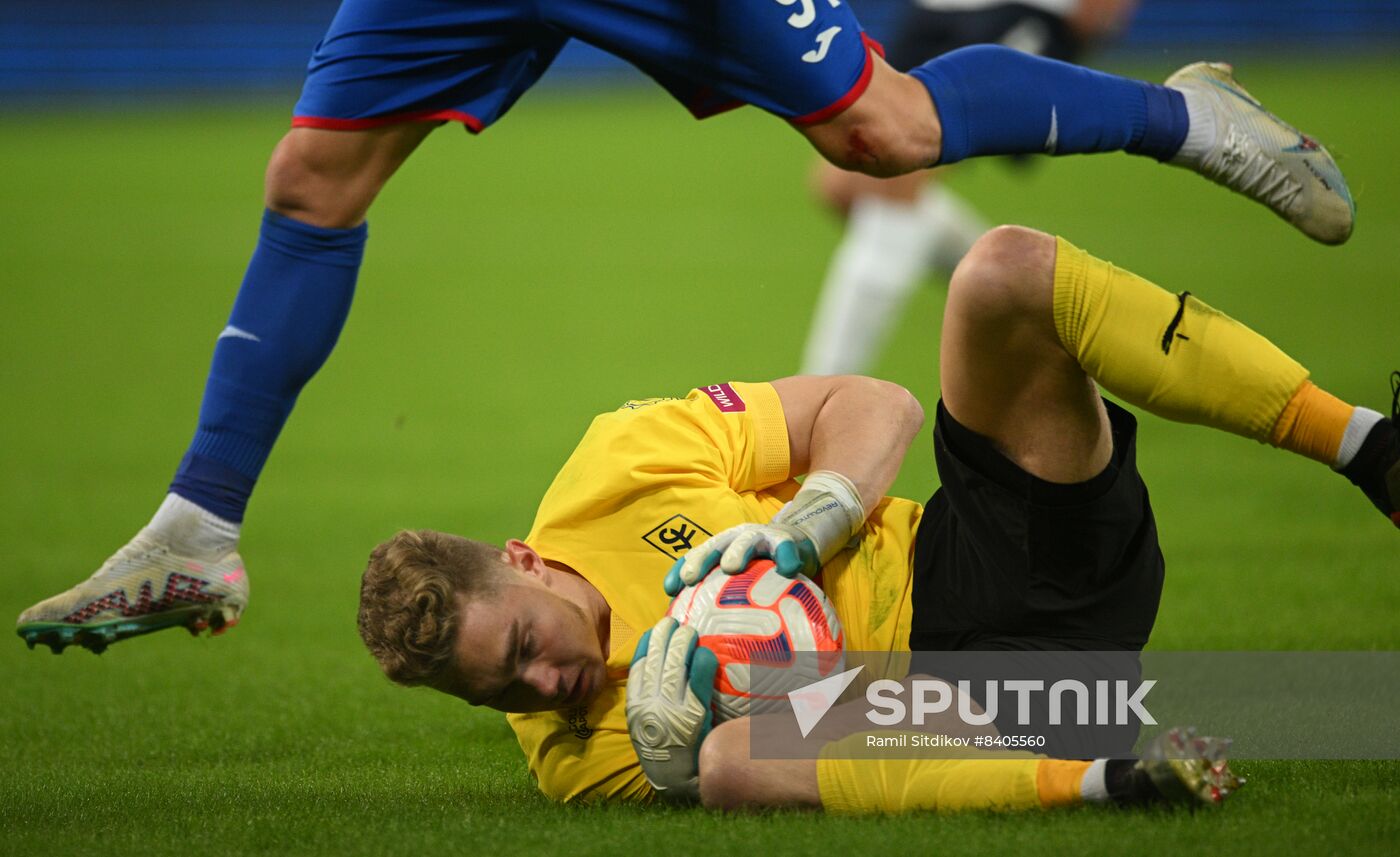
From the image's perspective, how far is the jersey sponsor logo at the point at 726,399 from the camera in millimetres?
3178

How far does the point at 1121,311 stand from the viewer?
2.68 metres

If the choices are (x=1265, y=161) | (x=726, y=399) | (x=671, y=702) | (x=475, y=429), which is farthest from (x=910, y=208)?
(x=671, y=702)

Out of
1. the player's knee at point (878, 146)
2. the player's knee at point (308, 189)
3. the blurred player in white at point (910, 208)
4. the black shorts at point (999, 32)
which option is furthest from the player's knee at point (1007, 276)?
the black shorts at point (999, 32)

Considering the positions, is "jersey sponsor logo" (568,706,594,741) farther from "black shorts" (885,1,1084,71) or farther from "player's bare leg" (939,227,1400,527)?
"black shorts" (885,1,1084,71)

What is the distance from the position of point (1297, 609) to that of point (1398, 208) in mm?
8912

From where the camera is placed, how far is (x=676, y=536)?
3.00 metres

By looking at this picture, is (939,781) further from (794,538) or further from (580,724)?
(580,724)

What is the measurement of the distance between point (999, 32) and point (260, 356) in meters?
3.80

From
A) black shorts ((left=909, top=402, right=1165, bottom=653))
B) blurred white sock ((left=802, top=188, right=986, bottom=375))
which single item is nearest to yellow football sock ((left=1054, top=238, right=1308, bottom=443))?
black shorts ((left=909, top=402, right=1165, bottom=653))

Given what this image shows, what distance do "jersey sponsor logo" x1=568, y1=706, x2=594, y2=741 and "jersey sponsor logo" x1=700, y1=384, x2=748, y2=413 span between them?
65 cm

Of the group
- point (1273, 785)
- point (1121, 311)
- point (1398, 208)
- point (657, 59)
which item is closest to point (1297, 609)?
point (1273, 785)

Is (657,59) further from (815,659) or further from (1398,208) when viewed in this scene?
(1398,208)

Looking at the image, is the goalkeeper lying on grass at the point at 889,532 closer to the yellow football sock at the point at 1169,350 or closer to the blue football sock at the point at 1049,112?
the yellow football sock at the point at 1169,350

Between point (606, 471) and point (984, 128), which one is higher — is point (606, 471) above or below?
below
